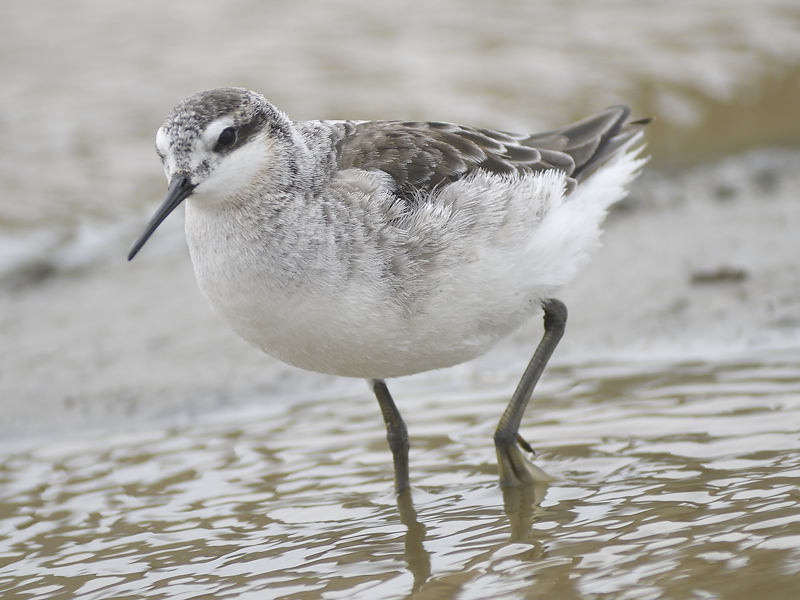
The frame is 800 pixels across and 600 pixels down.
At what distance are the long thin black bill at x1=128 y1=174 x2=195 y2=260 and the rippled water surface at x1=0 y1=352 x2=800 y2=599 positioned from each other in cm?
136

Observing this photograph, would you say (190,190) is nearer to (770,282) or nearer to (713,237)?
(770,282)

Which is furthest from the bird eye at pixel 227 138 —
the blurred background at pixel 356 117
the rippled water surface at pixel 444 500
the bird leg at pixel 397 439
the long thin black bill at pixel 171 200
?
the blurred background at pixel 356 117

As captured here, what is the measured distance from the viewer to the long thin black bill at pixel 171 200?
4.46 m

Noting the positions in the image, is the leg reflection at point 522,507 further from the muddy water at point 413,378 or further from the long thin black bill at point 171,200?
the long thin black bill at point 171,200

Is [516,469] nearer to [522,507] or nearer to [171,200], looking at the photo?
[522,507]

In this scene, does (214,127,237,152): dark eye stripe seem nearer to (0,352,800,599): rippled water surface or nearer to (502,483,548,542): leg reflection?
(0,352,800,599): rippled water surface

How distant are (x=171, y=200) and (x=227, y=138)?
396mm

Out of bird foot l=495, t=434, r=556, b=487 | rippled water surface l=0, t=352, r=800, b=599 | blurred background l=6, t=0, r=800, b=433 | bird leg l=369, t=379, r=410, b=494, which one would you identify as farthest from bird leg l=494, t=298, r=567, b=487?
blurred background l=6, t=0, r=800, b=433

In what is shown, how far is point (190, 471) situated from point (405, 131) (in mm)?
2074

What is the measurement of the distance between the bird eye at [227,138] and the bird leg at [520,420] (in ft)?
5.85

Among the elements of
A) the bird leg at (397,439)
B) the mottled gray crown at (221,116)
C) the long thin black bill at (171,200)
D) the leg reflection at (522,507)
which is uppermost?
the mottled gray crown at (221,116)

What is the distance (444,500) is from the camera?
5.04 metres

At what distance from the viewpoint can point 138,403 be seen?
22.1 feet

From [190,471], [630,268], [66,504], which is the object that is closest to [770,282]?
[630,268]
